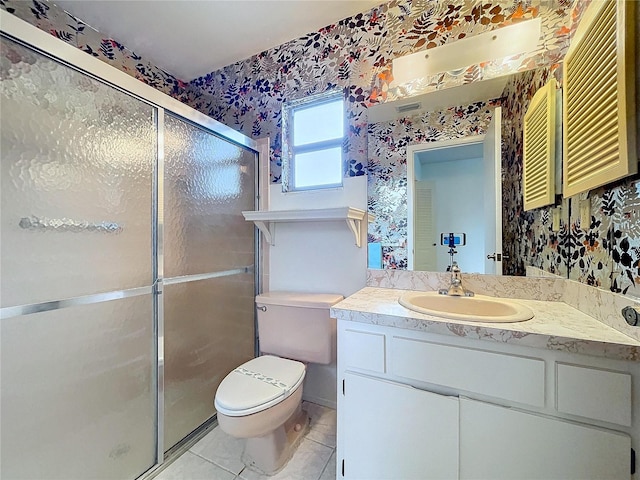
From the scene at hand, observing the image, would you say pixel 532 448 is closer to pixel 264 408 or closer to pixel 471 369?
pixel 471 369

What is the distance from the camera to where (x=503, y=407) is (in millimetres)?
817

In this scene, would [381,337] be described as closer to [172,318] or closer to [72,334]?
[172,318]

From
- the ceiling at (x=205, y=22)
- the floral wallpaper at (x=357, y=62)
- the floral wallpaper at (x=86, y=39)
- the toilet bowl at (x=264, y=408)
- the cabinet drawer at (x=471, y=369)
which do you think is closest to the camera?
the cabinet drawer at (x=471, y=369)

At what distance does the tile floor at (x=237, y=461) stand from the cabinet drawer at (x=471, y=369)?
775 mm

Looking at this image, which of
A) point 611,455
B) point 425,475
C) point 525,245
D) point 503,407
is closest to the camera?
point 611,455

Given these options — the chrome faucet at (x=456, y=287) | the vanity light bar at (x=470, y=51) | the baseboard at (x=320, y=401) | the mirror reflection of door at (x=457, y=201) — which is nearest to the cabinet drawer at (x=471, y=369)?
the chrome faucet at (x=456, y=287)

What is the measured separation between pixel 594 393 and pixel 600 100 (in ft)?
2.66

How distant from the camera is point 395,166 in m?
1.46

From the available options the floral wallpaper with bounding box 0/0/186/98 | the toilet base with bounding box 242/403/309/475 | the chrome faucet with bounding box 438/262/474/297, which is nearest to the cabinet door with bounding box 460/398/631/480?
the chrome faucet with bounding box 438/262/474/297

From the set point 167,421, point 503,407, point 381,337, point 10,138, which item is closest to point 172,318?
point 167,421

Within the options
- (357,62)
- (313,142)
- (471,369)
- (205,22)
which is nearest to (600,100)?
(471,369)

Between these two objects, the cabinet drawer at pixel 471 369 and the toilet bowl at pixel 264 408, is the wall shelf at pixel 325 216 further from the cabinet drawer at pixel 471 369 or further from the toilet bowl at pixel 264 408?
the toilet bowl at pixel 264 408

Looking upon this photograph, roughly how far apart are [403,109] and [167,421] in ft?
6.75

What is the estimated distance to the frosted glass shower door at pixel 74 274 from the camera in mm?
907
